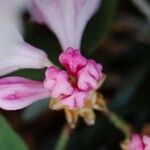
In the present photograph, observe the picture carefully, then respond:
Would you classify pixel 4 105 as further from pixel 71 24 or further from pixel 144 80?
pixel 144 80

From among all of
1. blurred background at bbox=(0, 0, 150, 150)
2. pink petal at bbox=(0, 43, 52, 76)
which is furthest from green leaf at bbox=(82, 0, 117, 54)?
pink petal at bbox=(0, 43, 52, 76)

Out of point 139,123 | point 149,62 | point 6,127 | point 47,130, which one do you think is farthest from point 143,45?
point 6,127

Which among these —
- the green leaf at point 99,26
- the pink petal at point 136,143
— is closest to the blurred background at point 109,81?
the green leaf at point 99,26

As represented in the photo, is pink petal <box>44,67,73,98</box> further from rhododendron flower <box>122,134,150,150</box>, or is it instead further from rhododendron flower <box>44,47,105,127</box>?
rhododendron flower <box>122,134,150,150</box>

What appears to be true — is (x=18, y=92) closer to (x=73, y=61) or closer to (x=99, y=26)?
(x=73, y=61)

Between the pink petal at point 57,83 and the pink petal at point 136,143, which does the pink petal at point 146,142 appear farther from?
the pink petal at point 57,83

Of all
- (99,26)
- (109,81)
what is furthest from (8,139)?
(109,81)
